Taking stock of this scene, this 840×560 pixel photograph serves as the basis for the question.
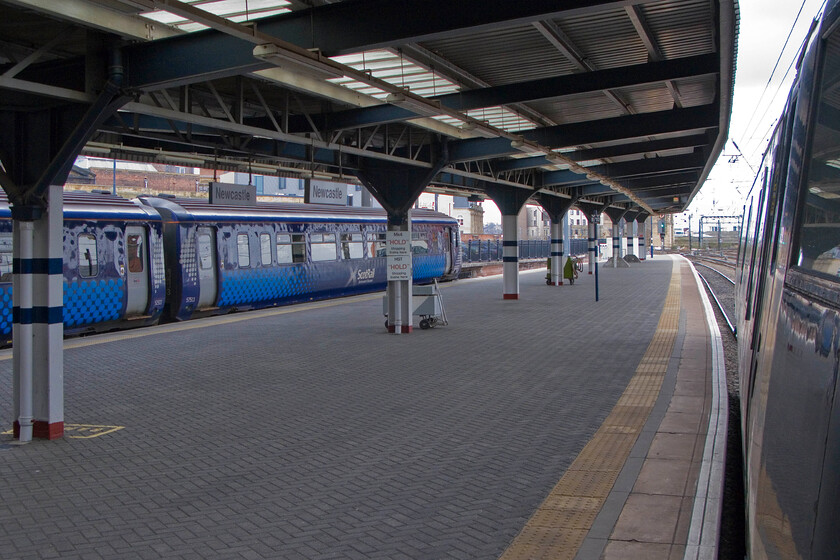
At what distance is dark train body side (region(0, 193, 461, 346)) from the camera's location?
1421 centimetres

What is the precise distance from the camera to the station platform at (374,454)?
4812 millimetres

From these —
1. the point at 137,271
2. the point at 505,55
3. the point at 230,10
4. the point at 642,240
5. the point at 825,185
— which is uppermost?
the point at 505,55

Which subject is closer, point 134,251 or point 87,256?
point 87,256

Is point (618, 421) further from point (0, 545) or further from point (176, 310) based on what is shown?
point (176, 310)

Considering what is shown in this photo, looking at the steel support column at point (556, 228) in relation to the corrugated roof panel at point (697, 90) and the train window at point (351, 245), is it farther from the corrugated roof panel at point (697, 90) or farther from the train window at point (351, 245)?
the corrugated roof panel at point (697, 90)

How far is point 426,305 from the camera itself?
15656mm

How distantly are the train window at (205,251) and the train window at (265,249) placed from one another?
1.90 metres

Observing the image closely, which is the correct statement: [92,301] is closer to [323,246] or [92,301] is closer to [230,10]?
[230,10]

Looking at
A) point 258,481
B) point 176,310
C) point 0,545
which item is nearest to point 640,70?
point 258,481

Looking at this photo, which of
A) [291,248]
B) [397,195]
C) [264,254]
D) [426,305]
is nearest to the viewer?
[397,195]

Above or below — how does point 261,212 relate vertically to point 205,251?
above

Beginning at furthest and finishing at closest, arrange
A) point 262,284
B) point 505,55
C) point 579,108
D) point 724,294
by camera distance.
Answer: point 724,294
point 262,284
point 579,108
point 505,55

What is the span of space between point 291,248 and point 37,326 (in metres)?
13.4

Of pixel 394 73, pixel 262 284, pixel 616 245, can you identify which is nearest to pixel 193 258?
pixel 262 284
